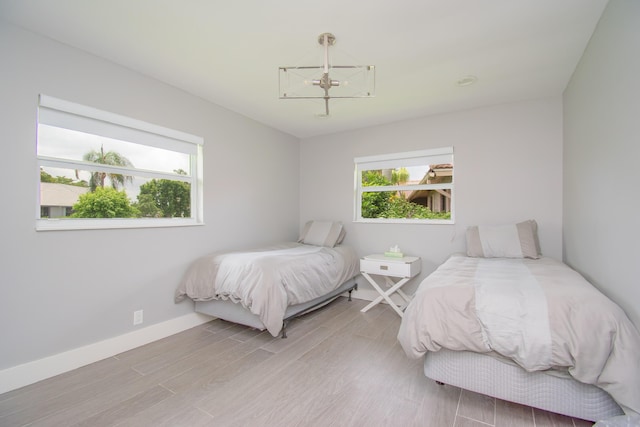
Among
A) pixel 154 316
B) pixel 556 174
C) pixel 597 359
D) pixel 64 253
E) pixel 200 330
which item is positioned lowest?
pixel 200 330

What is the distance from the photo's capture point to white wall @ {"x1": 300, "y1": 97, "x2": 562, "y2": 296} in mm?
2969

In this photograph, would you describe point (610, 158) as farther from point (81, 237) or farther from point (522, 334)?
point (81, 237)

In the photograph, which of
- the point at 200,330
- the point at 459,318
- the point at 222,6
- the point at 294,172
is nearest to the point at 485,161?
the point at 459,318

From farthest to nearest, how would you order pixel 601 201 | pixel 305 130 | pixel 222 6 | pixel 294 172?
pixel 294 172
pixel 305 130
pixel 601 201
pixel 222 6

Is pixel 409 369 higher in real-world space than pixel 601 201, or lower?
lower


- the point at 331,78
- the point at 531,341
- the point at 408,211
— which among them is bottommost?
the point at 531,341

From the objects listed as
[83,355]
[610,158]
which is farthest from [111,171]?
[610,158]

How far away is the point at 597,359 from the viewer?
1.32 m

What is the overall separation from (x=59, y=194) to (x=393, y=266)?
3.07 m

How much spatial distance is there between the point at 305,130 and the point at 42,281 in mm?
3273

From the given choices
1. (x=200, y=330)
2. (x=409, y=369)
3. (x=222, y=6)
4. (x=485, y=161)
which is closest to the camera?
(x=222, y=6)

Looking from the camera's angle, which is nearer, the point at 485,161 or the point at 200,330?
the point at 200,330

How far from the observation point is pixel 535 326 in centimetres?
144

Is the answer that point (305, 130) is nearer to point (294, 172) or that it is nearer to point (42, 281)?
point (294, 172)
